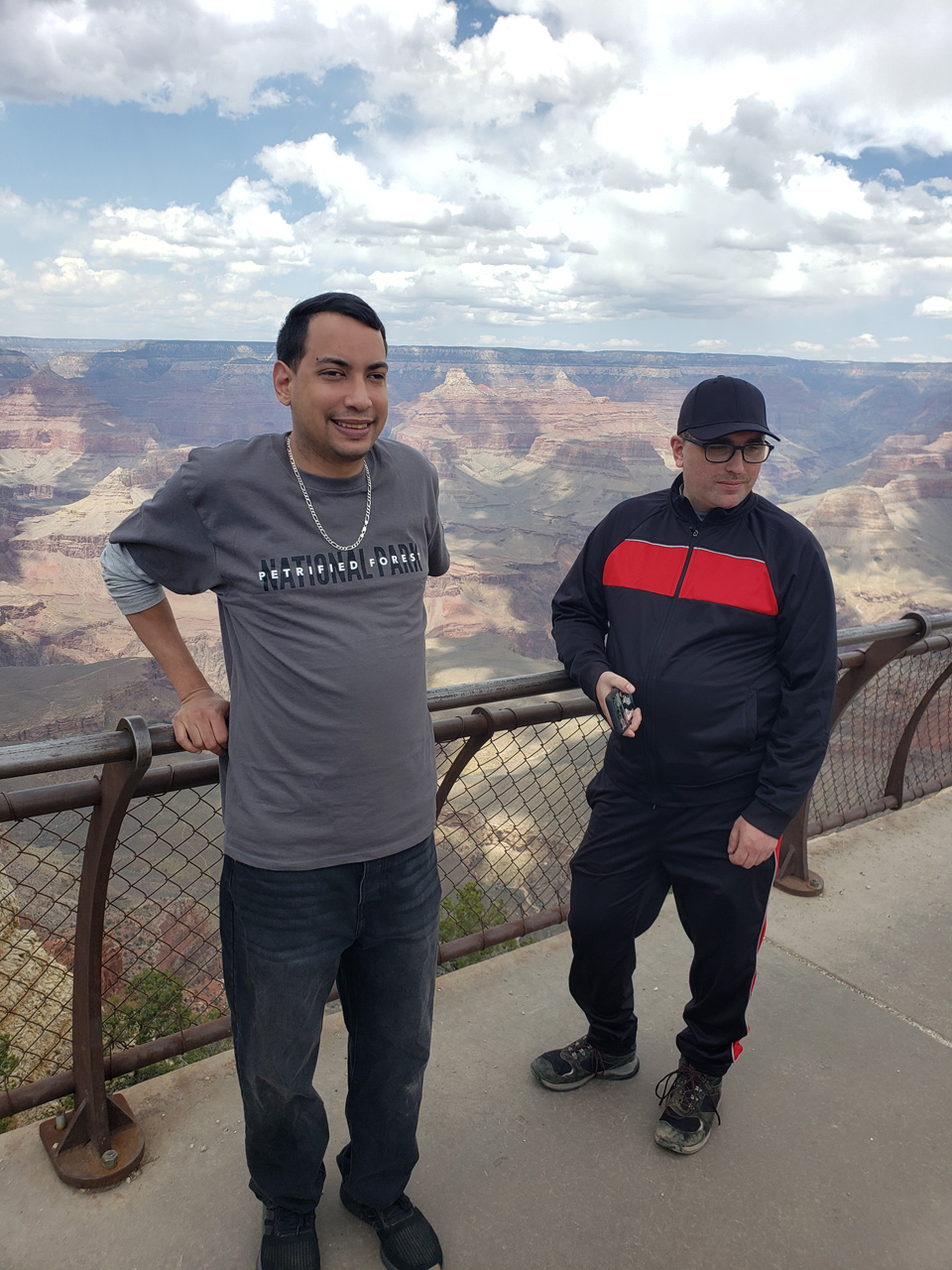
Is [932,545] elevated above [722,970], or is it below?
below

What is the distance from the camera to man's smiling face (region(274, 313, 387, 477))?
5.19 ft

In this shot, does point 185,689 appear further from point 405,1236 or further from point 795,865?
point 795,865

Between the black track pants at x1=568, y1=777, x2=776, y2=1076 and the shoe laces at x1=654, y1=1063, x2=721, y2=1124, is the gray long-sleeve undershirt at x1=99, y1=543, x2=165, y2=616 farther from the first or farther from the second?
the shoe laces at x1=654, y1=1063, x2=721, y2=1124

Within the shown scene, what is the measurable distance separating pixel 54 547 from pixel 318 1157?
102 metres

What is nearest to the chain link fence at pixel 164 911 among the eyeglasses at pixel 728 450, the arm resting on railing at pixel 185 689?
the arm resting on railing at pixel 185 689

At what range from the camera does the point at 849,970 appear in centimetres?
305

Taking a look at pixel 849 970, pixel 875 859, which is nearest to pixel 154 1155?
pixel 849 970

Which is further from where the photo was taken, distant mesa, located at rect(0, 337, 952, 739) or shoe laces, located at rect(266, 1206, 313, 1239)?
distant mesa, located at rect(0, 337, 952, 739)

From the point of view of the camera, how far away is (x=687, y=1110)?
221cm

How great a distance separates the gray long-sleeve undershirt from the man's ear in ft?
1.40

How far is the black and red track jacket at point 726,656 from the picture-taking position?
1.97 metres

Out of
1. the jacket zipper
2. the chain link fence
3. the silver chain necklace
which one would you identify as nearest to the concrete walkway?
the chain link fence

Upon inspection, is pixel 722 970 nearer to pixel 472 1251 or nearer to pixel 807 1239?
pixel 807 1239

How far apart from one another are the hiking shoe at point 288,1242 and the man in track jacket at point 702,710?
0.90 metres
